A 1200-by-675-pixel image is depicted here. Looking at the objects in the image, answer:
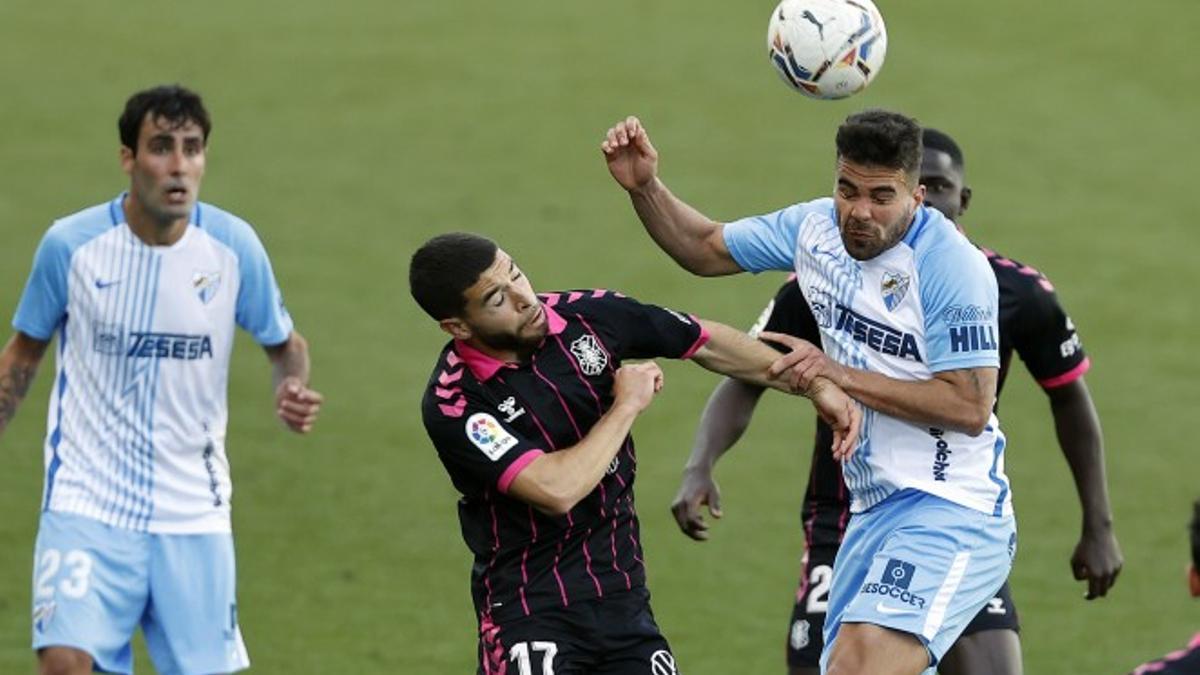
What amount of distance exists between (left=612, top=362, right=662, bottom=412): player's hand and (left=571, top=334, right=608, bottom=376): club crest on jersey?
65 millimetres

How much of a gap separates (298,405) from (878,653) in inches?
99.1

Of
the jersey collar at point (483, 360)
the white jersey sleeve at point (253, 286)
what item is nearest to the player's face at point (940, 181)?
the jersey collar at point (483, 360)

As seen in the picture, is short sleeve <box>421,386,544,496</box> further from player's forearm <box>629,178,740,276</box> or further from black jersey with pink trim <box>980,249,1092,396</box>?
black jersey with pink trim <box>980,249,1092,396</box>

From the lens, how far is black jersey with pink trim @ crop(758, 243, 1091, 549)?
29.8ft

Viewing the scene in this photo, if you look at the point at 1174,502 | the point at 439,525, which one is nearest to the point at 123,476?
the point at 439,525

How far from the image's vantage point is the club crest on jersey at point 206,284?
926 centimetres

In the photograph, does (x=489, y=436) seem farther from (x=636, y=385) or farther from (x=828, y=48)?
(x=828, y=48)

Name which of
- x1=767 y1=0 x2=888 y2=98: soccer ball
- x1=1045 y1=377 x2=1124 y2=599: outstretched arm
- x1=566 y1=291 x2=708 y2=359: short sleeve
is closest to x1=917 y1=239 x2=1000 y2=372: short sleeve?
x1=566 y1=291 x2=708 y2=359: short sleeve

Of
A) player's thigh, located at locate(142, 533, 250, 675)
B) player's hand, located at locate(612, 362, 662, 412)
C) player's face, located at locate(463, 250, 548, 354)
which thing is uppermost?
player's face, located at locate(463, 250, 548, 354)

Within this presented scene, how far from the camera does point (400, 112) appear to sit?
895 inches

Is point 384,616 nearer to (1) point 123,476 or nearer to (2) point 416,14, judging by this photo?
(1) point 123,476

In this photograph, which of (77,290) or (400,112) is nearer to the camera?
(77,290)

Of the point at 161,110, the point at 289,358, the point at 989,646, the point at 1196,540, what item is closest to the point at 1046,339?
the point at 989,646

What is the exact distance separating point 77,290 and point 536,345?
230cm
